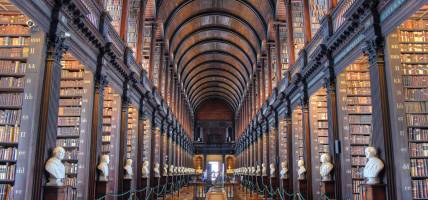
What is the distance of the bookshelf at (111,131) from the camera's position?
1024cm

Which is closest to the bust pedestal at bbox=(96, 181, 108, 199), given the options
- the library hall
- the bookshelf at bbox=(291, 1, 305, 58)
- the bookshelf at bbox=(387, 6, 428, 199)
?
the library hall

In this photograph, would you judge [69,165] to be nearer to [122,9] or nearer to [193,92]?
[122,9]

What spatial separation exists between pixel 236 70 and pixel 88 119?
24.4 meters

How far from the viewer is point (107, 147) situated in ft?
34.7

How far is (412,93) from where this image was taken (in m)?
6.46

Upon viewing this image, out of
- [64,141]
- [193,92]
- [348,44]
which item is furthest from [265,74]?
[193,92]

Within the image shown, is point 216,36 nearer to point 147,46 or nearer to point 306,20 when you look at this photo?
point 147,46

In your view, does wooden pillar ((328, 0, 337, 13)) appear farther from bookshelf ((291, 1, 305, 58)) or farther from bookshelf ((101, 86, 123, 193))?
bookshelf ((101, 86, 123, 193))

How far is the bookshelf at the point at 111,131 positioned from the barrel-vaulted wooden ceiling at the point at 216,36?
271 inches

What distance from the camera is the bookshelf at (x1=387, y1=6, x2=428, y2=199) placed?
A: 6042 millimetres

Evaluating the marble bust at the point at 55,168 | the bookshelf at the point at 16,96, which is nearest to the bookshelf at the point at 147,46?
the bookshelf at the point at 16,96

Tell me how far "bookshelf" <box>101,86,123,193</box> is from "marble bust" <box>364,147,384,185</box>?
6639 millimetres

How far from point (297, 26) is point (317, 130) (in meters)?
4.45

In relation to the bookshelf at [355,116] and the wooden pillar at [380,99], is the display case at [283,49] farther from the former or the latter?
the wooden pillar at [380,99]
